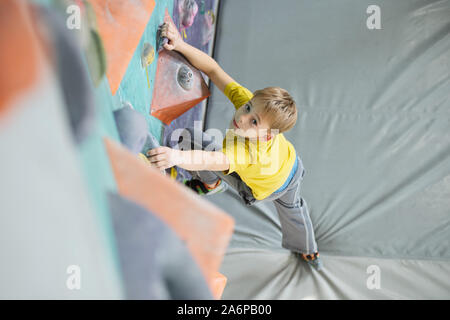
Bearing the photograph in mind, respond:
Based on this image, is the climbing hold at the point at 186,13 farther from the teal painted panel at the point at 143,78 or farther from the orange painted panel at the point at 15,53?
the orange painted panel at the point at 15,53

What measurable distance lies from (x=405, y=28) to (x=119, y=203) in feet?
4.43

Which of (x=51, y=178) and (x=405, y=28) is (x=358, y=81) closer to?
(x=405, y=28)

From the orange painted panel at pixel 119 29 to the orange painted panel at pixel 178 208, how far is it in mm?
225

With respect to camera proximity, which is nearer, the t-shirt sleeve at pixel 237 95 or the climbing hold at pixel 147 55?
the climbing hold at pixel 147 55

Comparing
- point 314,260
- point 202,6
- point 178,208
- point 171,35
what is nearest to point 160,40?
point 171,35

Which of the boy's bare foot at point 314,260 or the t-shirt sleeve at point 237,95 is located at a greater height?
the t-shirt sleeve at point 237,95

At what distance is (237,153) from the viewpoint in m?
0.75

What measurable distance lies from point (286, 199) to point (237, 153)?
1.08 feet

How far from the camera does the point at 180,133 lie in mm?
950

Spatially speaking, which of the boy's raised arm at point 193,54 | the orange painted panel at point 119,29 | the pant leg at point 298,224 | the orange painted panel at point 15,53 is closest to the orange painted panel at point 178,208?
the orange painted panel at point 15,53

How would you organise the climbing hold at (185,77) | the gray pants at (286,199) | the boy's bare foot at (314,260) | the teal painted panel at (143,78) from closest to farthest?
the teal painted panel at (143,78) → the climbing hold at (185,77) → the gray pants at (286,199) → the boy's bare foot at (314,260)

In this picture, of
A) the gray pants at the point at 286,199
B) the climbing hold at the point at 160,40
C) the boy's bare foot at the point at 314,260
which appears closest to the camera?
the climbing hold at the point at 160,40

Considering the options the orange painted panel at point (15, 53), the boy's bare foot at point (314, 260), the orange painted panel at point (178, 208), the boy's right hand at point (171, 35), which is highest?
the boy's right hand at point (171, 35)

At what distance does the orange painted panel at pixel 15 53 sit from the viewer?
0.75 feet
